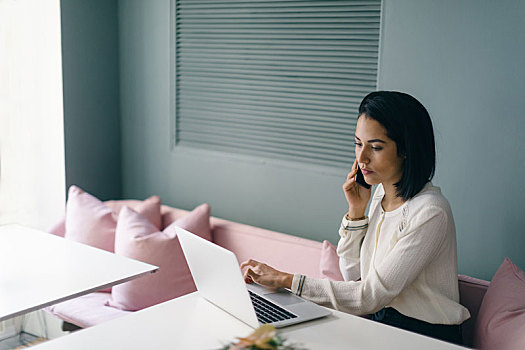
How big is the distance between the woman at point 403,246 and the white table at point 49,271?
1.63 feet

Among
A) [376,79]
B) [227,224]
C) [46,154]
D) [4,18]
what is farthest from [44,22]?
[376,79]

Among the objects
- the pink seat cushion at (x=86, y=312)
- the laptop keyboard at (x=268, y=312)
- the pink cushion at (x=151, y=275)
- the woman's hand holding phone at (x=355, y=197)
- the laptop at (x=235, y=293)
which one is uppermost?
the woman's hand holding phone at (x=355, y=197)

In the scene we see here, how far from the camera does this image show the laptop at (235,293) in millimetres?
1421

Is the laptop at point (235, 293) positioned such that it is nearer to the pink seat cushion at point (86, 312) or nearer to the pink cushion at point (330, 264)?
the pink cushion at point (330, 264)

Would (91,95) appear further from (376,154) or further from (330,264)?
(376,154)

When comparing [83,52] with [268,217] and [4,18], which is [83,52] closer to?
[4,18]

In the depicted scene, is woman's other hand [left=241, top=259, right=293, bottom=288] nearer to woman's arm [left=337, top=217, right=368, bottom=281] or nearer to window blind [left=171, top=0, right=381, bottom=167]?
woman's arm [left=337, top=217, right=368, bottom=281]

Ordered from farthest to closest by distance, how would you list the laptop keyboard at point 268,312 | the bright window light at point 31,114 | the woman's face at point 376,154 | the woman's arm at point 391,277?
the bright window light at point 31,114
the woman's face at point 376,154
the woman's arm at point 391,277
the laptop keyboard at point 268,312

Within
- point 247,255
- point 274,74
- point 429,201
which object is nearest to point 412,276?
point 429,201

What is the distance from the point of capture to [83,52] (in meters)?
3.13

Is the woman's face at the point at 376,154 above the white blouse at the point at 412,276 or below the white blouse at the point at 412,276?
above

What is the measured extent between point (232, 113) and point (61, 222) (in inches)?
40.2

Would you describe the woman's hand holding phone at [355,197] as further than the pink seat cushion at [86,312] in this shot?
No

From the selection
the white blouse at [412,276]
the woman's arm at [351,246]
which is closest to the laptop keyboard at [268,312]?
the white blouse at [412,276]
